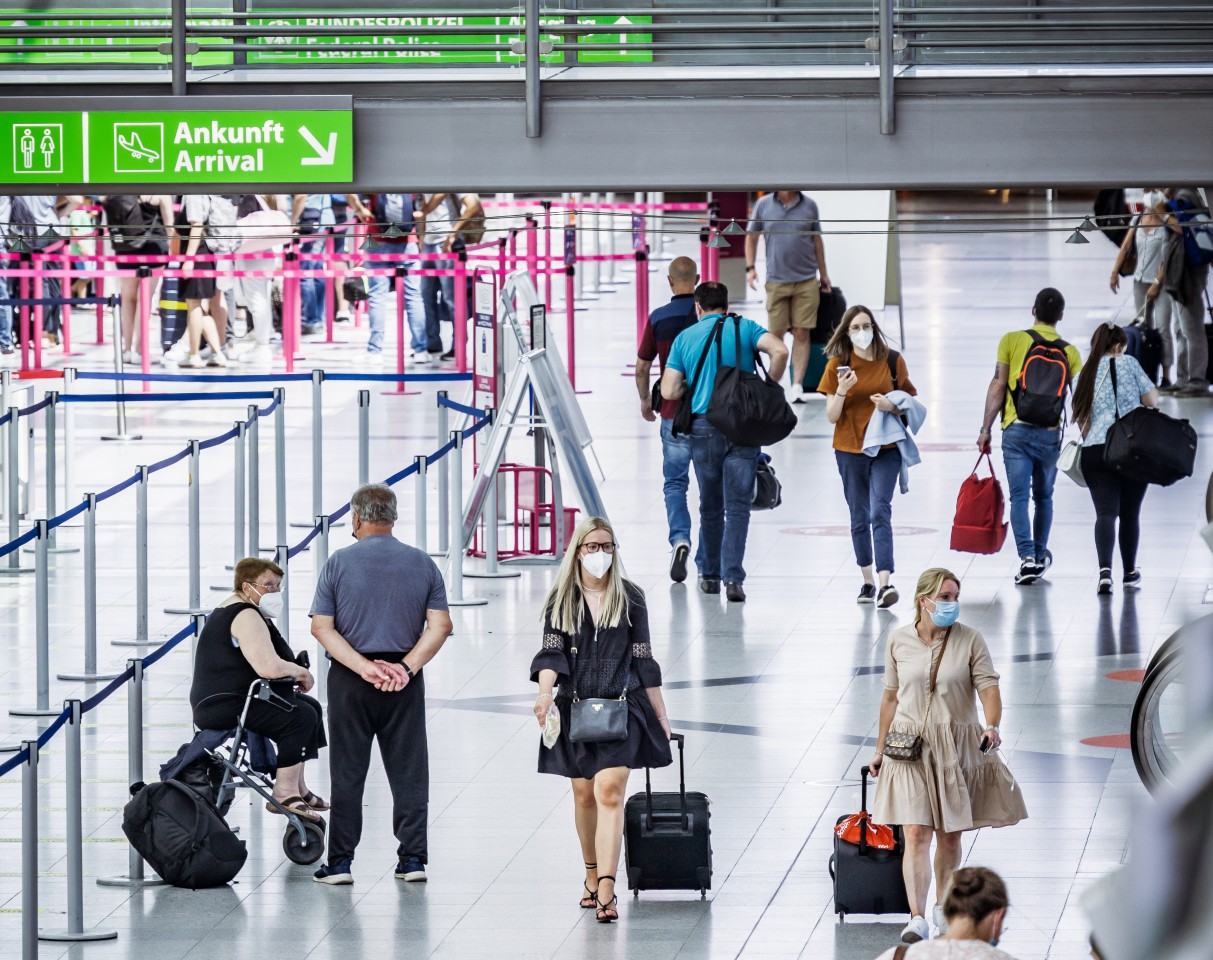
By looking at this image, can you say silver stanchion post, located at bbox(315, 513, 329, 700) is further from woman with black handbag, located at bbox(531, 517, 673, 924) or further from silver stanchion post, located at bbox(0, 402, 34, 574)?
woman with black handbag, located at bbox(531, 517, 673, 924)

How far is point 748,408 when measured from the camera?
12711 millimetres

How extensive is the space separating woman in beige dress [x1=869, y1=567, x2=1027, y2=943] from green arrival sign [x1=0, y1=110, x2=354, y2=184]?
4.28 meters

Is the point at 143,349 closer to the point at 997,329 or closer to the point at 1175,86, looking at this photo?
the point at 997,329

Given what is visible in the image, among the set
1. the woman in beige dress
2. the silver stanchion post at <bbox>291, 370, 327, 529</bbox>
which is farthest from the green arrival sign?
the woman in beige dress

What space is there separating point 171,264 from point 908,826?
1905cm

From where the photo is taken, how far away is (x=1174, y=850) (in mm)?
910

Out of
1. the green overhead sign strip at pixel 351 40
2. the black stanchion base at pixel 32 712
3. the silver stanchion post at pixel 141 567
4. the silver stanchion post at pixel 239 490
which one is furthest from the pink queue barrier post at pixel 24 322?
the black stanchion base at pixel 32 712

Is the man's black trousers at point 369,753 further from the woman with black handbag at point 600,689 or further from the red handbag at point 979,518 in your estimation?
the red handbag at point 979,518

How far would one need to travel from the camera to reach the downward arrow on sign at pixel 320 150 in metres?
10.1

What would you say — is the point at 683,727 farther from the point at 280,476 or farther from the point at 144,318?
the point at 144,318

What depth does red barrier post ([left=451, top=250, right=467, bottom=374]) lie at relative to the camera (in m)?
22.5

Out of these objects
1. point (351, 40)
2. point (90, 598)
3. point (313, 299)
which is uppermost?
point (351, 40)

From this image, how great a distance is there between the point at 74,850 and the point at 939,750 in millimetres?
2953

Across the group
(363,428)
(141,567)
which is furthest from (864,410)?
(141,567)
